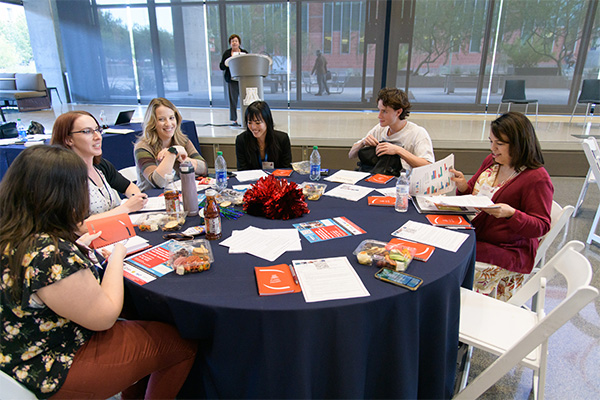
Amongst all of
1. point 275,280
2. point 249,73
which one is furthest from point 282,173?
point 249,73

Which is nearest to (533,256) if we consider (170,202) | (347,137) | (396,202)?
(396,202)

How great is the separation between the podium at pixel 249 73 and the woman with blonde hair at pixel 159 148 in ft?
8.40

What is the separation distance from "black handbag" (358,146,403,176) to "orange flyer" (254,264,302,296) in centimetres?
189

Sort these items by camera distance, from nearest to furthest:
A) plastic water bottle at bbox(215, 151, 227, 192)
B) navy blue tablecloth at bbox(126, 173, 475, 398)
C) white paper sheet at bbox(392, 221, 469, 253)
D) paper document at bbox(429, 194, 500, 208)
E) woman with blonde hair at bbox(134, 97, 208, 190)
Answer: navy blue tablecloth at bbox(126, 173, 475, 398) → white paper sheet at bbox(392, 221, 469, 253) → paper document at bbox(429, 194, 500, 208) → plastic water bottle at bbox(215, 151, 227, 192) → woman with blonde hair at bbox(134, 97, 208, 190)

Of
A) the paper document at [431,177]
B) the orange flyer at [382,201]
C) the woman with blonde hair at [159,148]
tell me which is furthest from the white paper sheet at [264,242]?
the woman with blonde hair at [159,148]

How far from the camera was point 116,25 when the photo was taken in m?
10.0

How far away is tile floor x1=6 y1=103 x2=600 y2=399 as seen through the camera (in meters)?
1.87

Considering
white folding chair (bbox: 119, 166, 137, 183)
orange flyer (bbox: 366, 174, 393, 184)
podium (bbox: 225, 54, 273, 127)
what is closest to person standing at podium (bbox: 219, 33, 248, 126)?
podium (bbox: 225, 54, 273, 127)

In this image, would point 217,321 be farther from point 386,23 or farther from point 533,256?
point 386,23

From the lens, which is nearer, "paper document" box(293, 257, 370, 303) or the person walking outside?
"paper document" box(293, 257, 370, 303)

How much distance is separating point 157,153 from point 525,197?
2.55m

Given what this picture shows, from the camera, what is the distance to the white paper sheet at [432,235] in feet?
5.40

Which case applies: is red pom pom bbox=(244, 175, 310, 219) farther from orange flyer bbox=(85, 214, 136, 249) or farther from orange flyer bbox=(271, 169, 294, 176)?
orange flyer bbox=(271, 169, 294, 176)

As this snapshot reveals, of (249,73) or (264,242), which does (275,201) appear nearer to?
(264,242)
